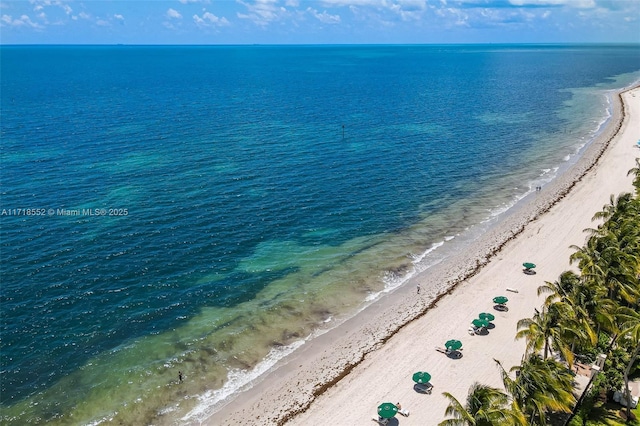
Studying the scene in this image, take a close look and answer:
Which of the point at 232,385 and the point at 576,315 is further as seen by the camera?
the point at 232,385

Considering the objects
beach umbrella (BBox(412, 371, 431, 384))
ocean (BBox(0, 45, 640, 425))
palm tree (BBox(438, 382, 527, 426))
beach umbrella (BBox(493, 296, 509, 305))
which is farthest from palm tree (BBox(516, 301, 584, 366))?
ocean (BBox(0, 45, 640, 425))

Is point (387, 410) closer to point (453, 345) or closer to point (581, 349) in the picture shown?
point (453, 345)

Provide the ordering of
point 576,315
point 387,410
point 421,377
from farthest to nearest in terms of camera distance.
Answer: point 421,377 → point 387,410 → point 576,315

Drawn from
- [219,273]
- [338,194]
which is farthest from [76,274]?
[338,194]

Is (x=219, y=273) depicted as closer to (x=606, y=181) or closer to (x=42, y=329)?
(x=42, y=329)

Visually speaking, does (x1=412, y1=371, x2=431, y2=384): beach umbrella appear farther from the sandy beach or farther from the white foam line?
the white foam line

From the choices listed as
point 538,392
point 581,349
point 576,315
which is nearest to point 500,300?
point 581,349
